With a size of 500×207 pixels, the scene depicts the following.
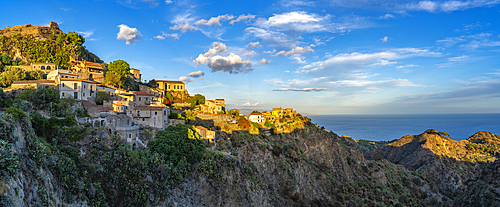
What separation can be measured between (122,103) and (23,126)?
2053 centimetres

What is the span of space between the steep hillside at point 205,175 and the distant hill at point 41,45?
144 feet

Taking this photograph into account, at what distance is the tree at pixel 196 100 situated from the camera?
7406 centimetres

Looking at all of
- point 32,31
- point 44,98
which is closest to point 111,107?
point 44,98

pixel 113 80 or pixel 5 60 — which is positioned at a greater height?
pixel 5 60

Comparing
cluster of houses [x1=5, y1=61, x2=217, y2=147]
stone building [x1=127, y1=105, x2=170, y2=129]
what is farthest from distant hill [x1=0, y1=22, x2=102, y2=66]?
stone building [x1=127, y1=105, x2=170, y2=129]

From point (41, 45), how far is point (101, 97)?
32966mm

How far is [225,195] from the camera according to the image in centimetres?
3825

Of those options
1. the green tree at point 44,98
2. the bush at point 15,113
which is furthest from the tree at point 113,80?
the bush at point 15,113

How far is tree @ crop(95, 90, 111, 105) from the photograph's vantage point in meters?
43.5

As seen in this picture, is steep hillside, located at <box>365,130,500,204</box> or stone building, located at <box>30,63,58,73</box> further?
steep hillside, located at <box>365,130,500,204</box>

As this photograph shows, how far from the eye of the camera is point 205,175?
122 feet

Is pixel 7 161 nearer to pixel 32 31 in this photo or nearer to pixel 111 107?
pixel 111 107

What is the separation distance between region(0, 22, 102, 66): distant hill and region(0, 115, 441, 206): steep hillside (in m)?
43.9

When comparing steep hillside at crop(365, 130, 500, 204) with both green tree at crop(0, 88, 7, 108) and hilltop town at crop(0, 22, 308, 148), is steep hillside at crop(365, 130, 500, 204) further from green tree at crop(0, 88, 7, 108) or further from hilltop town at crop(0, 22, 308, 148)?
green tree at crop(0, 88, 7, 108)
